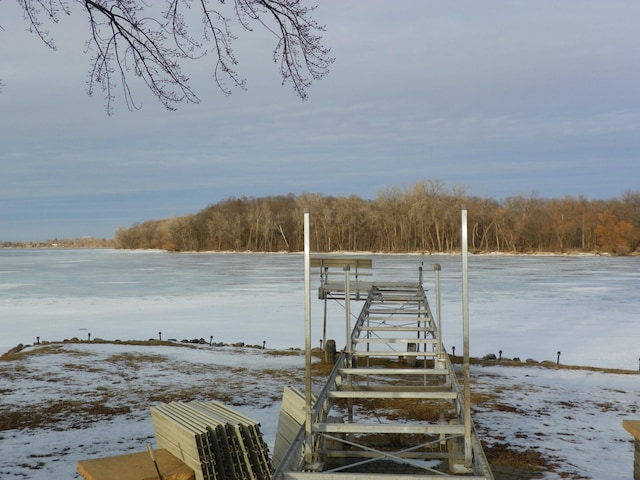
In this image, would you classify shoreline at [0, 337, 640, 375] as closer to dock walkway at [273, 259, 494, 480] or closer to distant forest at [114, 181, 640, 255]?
dock walkway at [273, 259, 494, 480]

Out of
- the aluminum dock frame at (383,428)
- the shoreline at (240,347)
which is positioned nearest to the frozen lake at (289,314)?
the shoreline at (240,347)

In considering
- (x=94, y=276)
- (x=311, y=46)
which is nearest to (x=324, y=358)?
(x=311, y=46)

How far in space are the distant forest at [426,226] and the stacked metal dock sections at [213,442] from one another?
68.7 meters

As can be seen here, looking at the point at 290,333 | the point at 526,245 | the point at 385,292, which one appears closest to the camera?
the point at 385,292

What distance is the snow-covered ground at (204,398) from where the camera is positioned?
26.7 ft

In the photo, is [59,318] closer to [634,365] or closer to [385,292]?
[385,292]

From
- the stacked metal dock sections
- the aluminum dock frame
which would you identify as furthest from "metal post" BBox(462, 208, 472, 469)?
the stacked metal dock sections

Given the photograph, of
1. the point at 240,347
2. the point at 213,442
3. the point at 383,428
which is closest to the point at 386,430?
the point at 383,428

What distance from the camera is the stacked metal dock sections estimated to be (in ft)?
19.0

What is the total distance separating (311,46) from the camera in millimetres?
6980

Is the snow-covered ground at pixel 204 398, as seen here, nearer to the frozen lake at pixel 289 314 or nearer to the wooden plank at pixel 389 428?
the frozen lake at pixel 289 314

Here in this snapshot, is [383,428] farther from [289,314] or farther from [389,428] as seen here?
[289,314]

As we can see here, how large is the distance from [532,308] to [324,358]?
1089 centimetres

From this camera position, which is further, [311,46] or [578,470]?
[578,470]
